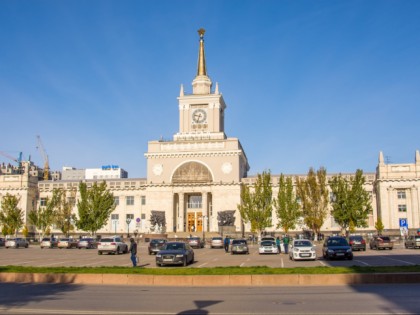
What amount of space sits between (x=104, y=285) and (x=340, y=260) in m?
19.0

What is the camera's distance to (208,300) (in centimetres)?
1648

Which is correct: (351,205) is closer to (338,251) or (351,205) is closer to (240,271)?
(338,251)

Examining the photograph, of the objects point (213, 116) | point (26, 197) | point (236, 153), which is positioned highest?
point (213, 116)

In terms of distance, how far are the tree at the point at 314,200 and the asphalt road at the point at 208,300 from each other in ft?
172

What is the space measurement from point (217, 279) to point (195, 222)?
6837 cm

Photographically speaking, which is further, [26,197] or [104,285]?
[26,197]

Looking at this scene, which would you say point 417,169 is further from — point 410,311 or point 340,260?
point 410,311

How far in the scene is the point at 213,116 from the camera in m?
95.2

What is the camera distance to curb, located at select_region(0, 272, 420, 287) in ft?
68.4

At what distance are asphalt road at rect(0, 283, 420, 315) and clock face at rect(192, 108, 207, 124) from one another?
75929 millimetres

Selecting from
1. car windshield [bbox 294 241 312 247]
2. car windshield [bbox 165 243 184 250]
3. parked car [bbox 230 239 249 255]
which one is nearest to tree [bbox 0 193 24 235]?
parked car [bbox 230 239 249 255]

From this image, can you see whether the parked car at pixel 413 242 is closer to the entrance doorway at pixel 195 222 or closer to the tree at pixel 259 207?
the tree at pixel 259 207

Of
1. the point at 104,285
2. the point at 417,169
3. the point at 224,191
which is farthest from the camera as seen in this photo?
the point at 224,191

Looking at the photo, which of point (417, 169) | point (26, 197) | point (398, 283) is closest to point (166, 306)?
point (398, 283)
